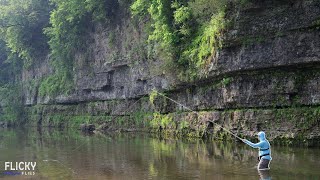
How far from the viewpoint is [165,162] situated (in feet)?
50.0

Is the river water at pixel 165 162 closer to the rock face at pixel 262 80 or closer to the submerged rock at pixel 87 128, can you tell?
the rock face at pixel 262 80

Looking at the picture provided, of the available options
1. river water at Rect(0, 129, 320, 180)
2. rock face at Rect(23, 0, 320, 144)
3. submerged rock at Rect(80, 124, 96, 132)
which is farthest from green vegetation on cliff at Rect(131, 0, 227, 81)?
submerged rock at Rect(80, 124, 96, 132)

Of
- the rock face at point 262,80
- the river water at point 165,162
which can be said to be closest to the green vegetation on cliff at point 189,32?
the rock face at point 262,80

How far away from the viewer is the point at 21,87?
5803 cm

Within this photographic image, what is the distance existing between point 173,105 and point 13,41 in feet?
99.3

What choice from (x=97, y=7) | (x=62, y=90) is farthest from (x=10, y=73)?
(x=97, y=7)

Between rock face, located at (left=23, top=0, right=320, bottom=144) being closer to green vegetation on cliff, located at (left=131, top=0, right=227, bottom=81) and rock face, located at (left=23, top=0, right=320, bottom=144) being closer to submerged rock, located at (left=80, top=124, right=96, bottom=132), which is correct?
green vegetation on cliff, located at (left=131, top=0, right=227, bottom=81)

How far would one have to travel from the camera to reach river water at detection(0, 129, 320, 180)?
12.3 metres

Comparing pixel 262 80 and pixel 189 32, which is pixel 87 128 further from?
pixel 262 80

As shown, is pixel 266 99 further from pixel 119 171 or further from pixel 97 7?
pixel 97 7

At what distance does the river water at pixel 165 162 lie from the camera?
12320mm

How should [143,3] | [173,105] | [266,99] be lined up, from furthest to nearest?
[143,3] → [173,105] → [266,99]

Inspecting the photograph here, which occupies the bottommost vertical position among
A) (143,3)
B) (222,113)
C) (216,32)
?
(222,113)

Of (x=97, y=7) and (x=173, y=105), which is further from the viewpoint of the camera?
(x=97, y=7)
